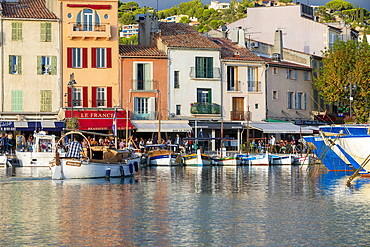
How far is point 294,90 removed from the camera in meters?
70.2

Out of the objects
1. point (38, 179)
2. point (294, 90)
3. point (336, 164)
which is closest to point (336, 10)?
point (294, 90)

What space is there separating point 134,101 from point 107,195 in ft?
104

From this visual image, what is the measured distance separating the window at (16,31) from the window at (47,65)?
8.28 feet

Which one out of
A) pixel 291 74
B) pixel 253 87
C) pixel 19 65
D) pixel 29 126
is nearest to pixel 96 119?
pixel 29 126

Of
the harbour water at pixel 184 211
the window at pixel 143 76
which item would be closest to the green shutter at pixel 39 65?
the window at pixel 143 76

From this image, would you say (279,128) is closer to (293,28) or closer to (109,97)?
(109,97)

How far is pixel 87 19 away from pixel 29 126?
11.6 metres

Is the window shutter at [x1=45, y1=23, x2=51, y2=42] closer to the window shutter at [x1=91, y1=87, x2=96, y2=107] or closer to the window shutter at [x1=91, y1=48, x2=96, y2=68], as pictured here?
the window shutter at [x1=91, y1=48, x2=96, y2=68]

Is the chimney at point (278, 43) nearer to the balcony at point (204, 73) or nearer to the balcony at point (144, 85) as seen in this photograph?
the balcony at point (204, 73)

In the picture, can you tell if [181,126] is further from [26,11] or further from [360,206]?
[360,206]

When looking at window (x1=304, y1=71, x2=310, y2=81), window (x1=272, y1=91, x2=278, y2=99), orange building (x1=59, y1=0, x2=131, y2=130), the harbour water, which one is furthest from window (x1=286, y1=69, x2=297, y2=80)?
the harbour water

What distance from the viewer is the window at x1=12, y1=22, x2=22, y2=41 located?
5844 centimetres

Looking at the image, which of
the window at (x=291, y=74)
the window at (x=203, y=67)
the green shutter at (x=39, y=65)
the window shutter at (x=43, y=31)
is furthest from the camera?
the window at (x=291, y=74)

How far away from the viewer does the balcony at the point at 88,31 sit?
58.8 metres
